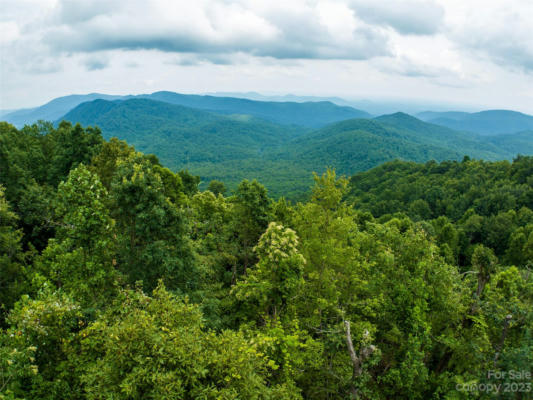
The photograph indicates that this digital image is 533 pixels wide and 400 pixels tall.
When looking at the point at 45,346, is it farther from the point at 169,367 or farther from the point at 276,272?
the point at 276,272

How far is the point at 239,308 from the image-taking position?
17.9 metres

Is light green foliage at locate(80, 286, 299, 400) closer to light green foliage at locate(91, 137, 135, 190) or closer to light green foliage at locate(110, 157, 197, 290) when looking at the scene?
light green foliage at locate(110, 157, 197, 290)

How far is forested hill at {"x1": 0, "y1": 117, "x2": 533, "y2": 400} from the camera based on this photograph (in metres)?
8.56

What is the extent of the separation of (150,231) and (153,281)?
2.57m

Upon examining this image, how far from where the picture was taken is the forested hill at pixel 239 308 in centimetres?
856

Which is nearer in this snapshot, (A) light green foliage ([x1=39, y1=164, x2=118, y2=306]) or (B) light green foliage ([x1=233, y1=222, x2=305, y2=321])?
(B) light green foliage ([x1=233, y1=222, x2=305, y2=321])

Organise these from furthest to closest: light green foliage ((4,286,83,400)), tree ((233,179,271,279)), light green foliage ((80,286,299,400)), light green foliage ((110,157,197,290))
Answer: tree ((233,179,271,279)), light green foliage ((110,157,197,290)), light green foliage ((4,286,83,400)), light green foliage ((80,286,299,400))

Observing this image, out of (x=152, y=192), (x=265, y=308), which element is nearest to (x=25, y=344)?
(x=152, y=192)

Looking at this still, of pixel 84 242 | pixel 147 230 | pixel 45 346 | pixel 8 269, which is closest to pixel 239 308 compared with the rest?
pixel 147 230

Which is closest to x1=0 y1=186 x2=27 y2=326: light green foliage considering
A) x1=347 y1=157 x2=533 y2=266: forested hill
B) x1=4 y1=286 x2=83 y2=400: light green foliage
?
x1=4 y1=286 x2=83 y2=400: light green foliage

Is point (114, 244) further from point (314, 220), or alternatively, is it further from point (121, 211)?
point (314, 220)

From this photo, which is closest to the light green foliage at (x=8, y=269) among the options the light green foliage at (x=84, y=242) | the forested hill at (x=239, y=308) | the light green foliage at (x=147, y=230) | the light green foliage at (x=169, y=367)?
the forested hill at (x=239, y=308)

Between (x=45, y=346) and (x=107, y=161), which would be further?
(x=107, y=161)

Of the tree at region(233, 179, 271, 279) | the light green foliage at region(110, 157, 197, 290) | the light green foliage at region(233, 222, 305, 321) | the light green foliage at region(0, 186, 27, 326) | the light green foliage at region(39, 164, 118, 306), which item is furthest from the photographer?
the tree at region(233, 179, 271, 279)
